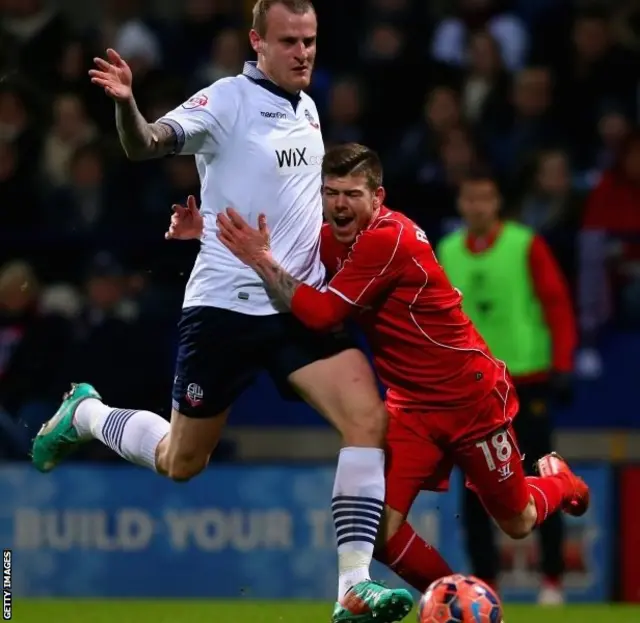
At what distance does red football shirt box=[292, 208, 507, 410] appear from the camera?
23.2 feet

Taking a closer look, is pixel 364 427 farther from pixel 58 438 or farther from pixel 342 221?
pixel 58 438

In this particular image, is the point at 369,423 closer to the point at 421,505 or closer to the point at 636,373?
the point at 421,505

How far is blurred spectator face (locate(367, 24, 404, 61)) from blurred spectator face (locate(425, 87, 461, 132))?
2.23 ft

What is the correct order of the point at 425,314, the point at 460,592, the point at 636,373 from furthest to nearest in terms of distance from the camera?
the point at 636,373 → the point at 425,314 → the point at 460,592

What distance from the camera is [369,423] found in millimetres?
6941

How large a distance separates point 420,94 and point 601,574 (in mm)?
3967

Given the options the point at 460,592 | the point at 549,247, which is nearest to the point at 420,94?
the point at 549,247

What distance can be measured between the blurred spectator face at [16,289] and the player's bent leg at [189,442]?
4161 millimetres

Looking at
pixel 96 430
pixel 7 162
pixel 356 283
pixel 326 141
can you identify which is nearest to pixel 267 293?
pixel 356 283

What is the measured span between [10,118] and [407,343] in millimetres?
6177

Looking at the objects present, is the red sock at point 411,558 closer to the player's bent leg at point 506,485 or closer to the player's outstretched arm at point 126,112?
the player's bent leg at point 506,485

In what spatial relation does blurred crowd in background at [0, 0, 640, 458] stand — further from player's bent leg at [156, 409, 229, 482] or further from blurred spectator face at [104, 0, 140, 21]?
player's bent leg at [156, 409, 229, 482]

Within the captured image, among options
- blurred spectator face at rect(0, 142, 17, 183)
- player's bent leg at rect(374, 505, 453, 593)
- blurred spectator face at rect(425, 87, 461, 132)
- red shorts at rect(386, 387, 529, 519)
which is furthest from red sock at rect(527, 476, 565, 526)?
blurred spectator face at rect(0, 142, 17, 183)

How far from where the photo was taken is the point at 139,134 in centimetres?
666
